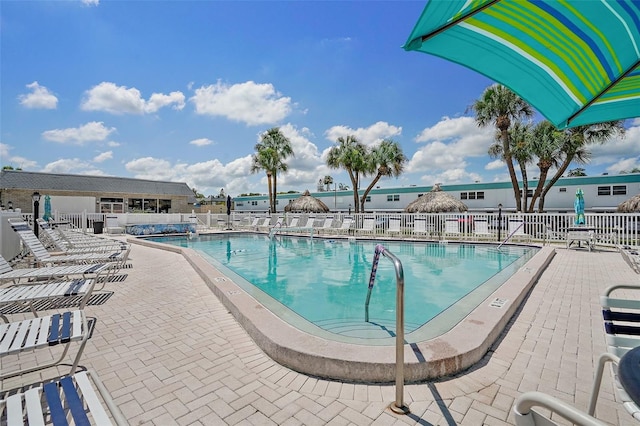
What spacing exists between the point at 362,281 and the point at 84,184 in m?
30.2

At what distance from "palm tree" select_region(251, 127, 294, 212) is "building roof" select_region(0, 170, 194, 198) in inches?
450

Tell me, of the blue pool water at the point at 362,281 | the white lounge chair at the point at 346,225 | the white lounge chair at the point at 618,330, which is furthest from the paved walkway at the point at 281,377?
the white lounge chair at the point at 346,225

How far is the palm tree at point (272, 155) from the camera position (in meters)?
25.3

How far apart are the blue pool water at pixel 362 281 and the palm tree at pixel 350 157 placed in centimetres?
1370

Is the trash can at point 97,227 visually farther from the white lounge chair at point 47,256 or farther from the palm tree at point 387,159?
the palm tree at point 387,159

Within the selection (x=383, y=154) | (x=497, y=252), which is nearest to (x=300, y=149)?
(x=383, y=154)

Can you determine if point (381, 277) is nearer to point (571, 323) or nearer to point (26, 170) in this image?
point (571, 323)

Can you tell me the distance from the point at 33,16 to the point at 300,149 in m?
Result: 20.5

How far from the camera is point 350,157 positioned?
964 inches

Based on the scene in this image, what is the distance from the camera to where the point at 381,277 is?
674 centimetres

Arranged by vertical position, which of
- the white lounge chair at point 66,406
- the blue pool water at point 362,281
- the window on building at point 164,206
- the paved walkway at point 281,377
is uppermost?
the window on building at point 164,206

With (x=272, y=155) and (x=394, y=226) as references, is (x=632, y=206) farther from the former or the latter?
(x=272, y=155)

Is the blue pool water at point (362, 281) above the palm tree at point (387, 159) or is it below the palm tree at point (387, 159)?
below

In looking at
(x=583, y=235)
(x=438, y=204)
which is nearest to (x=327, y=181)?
(x=438, y=204)
